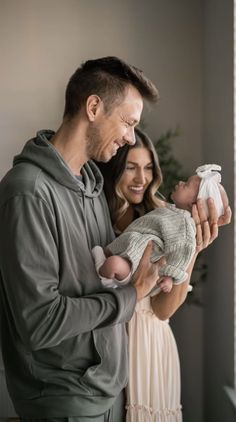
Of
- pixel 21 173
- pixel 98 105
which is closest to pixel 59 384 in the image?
pixel 21 173

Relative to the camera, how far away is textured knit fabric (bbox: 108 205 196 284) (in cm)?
183

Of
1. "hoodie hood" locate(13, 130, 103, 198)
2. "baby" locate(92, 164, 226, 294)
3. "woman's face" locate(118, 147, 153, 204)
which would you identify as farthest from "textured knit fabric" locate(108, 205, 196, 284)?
"woman's face" locate(118, 147, 153, 204)

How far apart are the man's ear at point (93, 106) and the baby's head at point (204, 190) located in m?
0.50

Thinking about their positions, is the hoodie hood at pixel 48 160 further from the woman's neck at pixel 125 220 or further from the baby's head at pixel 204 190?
the woman's neck at pixel 125 220

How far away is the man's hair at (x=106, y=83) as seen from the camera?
1.72m

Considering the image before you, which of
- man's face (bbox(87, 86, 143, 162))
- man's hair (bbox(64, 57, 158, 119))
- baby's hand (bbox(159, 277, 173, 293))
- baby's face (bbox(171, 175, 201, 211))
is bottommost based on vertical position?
baby's hand (bbox(159, 277, 173, 293))

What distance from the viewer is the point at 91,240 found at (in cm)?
183

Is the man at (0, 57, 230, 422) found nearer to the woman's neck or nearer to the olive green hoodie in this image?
the olive green hoodie

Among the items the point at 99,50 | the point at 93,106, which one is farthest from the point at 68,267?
the point at 99,50

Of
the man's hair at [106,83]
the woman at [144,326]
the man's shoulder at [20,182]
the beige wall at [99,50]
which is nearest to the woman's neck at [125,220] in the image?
the woman at [144,326]

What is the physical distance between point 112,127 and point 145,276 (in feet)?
1.62

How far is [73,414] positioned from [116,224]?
1.06 meters

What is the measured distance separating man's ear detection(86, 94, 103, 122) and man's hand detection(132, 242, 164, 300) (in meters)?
0.49

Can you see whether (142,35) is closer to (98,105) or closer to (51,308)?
(98,105)
